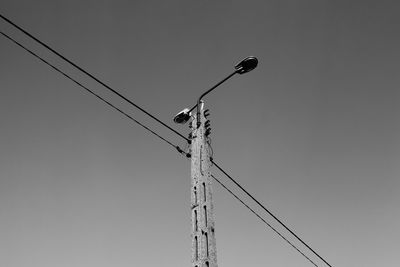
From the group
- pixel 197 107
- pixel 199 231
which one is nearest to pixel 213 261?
pixel 199 231

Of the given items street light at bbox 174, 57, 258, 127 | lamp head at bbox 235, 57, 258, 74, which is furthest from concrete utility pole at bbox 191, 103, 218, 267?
lamp head at bbox 235, 57, 258, 74

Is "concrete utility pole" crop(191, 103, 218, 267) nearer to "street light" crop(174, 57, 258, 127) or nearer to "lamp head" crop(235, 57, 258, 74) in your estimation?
"street light" crop(174, 57, 258, 127)

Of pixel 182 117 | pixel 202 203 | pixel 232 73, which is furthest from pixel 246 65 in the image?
pixel 202 203

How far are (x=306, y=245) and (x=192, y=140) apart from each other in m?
4.71

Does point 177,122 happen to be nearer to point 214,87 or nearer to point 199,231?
point 214,87

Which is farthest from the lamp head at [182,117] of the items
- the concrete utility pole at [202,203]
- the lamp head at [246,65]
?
the lamp head at [246,65]

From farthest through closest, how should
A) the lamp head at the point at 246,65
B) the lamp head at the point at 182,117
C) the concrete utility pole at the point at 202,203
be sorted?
the lamp head at the point at 182,117 < the lamp head at the point at 246,65 < the concrete utility pole at the point at 202,203

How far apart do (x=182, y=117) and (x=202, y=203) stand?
254cm

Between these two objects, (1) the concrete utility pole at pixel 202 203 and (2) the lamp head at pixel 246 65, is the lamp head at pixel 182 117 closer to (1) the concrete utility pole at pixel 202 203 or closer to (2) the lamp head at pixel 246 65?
(1) the concrete utility pole at pixel 202 203

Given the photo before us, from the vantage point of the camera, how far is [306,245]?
30.4 feet

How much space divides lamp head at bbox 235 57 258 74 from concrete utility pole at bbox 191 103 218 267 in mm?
1313

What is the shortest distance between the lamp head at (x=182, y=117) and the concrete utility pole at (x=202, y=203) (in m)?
0.54

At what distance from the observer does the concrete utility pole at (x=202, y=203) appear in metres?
5.09

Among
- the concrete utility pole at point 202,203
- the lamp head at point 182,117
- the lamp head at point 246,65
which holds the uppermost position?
the lamp head at point 246,65
